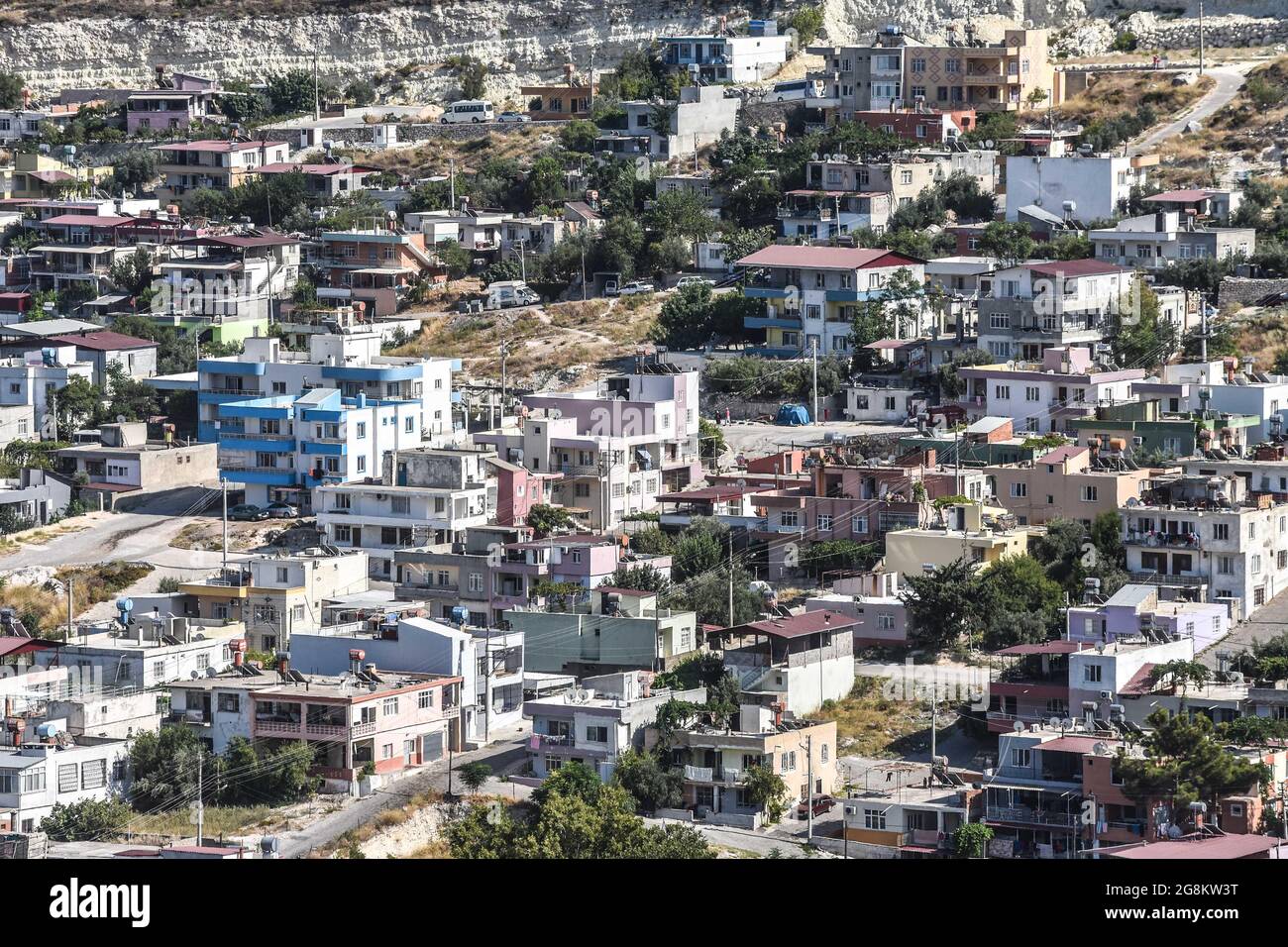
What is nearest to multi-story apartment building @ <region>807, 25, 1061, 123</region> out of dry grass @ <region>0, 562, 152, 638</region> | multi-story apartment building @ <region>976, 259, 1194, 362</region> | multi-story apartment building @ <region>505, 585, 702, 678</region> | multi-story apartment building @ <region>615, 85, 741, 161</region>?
multi-story apartment building @ <region>615, 85, 741, 161</region>

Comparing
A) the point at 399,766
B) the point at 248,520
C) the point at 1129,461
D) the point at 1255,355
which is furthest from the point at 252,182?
the point at 399,766

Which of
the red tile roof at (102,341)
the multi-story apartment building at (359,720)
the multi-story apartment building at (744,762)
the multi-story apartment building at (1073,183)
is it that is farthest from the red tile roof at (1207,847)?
the red tile roof at (102,341)

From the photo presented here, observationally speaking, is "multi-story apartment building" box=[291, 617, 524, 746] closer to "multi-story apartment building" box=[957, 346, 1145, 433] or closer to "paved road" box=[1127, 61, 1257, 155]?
"multi-story apartment building" box=[957, 346, 1145, 433]

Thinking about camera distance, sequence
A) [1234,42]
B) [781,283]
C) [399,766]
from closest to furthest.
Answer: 1. [399,766]
2. [781,283]
3. [1234,42]

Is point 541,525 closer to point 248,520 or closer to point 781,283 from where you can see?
point 248,520

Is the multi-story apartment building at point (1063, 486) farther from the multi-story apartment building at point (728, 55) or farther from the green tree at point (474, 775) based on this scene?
the multi-story apartment building at point (728, 55)

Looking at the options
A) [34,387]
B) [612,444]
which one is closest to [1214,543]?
[612,444]
